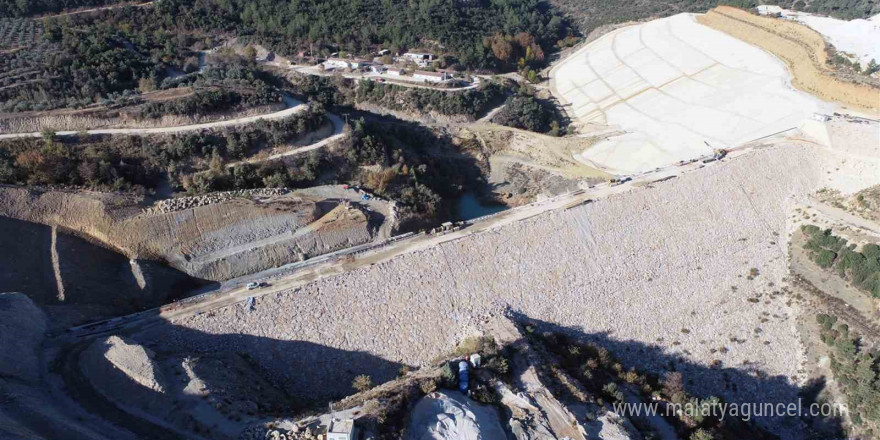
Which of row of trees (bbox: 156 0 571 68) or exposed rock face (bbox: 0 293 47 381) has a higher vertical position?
row of trees (bbox: 156 0 571 68)

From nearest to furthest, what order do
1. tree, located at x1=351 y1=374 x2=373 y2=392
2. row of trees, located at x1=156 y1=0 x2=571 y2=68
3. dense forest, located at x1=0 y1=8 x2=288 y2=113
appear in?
tree, located at x1=351 y1=374 x2=373 y2=392, dense forest, located at x1=0 y1=8 x2=288 y2=113, row of trees, located at x1=156 y1=0 x2=571 y2=68

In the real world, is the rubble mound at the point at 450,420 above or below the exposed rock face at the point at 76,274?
below

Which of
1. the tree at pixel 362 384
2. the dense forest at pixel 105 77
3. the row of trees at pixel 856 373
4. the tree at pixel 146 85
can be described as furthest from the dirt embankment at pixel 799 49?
the tree at pixel 146 85

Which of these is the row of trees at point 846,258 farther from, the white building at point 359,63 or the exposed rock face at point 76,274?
the white building at point 359,63

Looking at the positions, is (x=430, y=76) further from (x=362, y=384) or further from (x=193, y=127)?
(x=362, y=384)

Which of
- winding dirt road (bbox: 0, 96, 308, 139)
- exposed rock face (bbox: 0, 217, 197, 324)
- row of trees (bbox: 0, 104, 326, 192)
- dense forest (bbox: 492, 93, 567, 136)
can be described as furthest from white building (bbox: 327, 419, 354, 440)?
dense forest (bbox: 492, 93, 567, 136)

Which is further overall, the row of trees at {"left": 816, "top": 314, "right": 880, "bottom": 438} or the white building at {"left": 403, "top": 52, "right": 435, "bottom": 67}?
the white building at {"left": 403, "top": 52, "right": 435, "bottom": 67}

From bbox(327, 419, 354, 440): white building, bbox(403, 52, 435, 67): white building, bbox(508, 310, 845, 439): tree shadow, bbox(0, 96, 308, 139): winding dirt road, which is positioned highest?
bbox(0, 96, 308, 139): winding dirt road

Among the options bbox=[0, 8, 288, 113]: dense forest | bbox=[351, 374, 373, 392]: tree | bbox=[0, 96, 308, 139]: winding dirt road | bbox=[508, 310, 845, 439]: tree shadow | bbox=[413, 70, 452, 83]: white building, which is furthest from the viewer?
bbox=[413, 70, 452, 83]: white building

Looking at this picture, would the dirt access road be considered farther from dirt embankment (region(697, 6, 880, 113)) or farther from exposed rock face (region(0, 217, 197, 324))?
dirt embankment (region(697, 6, 880, 113))
